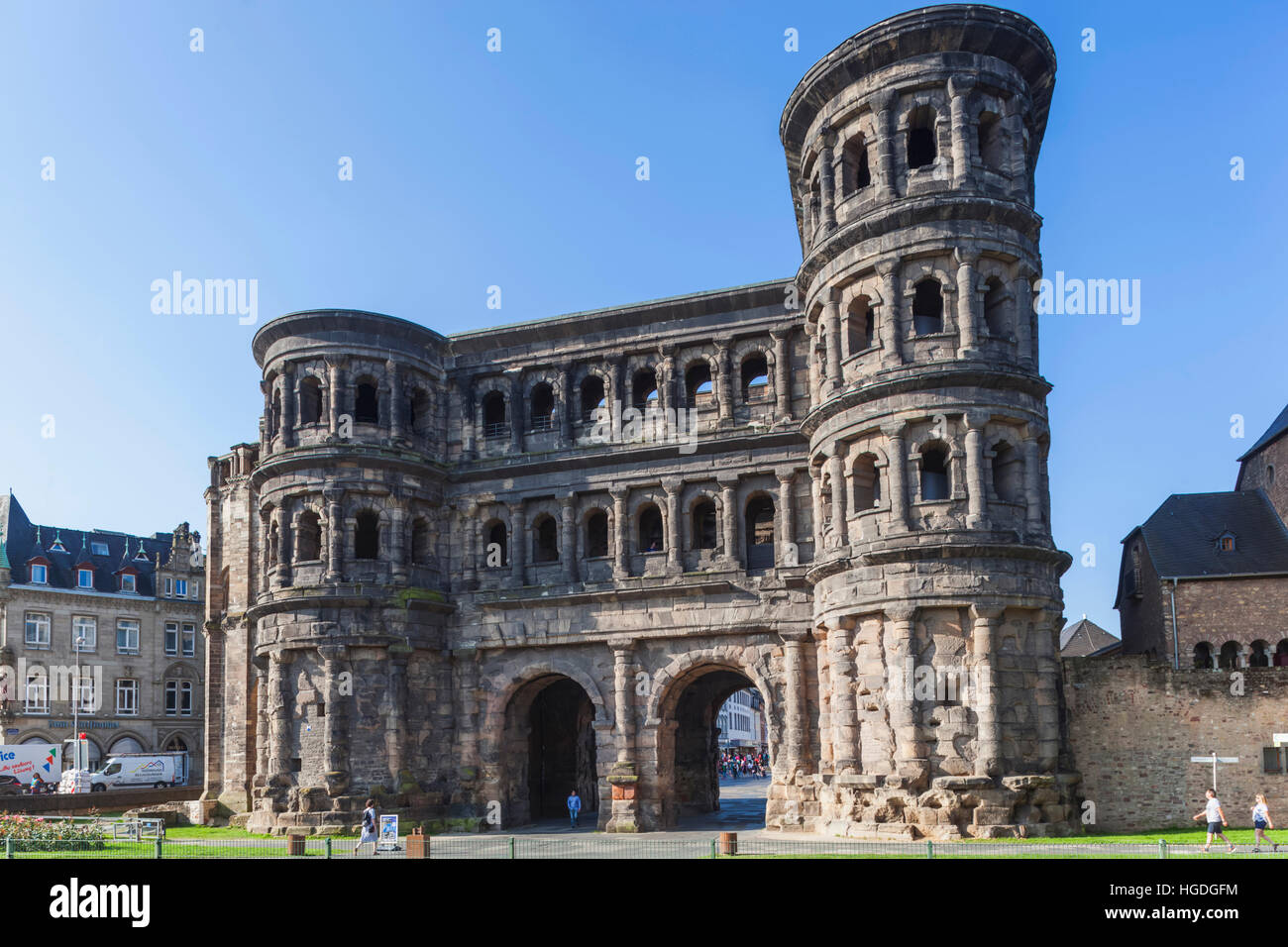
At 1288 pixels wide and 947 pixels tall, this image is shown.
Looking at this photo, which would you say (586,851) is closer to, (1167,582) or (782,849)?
(782,849)

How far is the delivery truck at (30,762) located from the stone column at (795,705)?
38.7m

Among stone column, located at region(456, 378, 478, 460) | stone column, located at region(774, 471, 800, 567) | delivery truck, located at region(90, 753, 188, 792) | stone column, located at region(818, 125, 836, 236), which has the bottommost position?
delivery truck, located at region(90, 753, 188, 792)

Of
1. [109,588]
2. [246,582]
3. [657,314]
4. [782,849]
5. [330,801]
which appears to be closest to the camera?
[782,849]

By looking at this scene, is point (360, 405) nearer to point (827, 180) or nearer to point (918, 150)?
point (827, 180)

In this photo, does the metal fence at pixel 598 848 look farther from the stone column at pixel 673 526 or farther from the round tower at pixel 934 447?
the stone column at pixel 673 526

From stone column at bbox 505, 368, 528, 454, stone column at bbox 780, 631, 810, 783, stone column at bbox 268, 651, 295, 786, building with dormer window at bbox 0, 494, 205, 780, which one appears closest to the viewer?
stone column at bbox 780, 631, 810, 783

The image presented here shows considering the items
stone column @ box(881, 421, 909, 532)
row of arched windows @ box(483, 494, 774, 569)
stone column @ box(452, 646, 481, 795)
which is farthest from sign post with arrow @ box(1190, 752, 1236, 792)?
stone column @ box(452, 646, 481, 795)

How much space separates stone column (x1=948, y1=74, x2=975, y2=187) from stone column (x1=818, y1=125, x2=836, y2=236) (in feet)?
11.6

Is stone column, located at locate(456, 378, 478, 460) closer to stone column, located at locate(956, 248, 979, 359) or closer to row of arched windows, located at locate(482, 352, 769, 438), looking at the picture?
row of arched windows, located at locate(482, 352, 769, 438)

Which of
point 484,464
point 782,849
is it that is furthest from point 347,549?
point 782,849

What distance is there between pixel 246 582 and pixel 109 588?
2877 centimetres

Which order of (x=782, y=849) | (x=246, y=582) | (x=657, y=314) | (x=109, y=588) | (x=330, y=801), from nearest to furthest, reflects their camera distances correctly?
1. (x=782, y=849)
2. (x=330, y=801)
3. (x=657, y=314)
4. (x=246, y=582)
5. (x=109, y=588)

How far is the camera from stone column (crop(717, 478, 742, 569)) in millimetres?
36094

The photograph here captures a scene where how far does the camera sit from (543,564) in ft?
127
